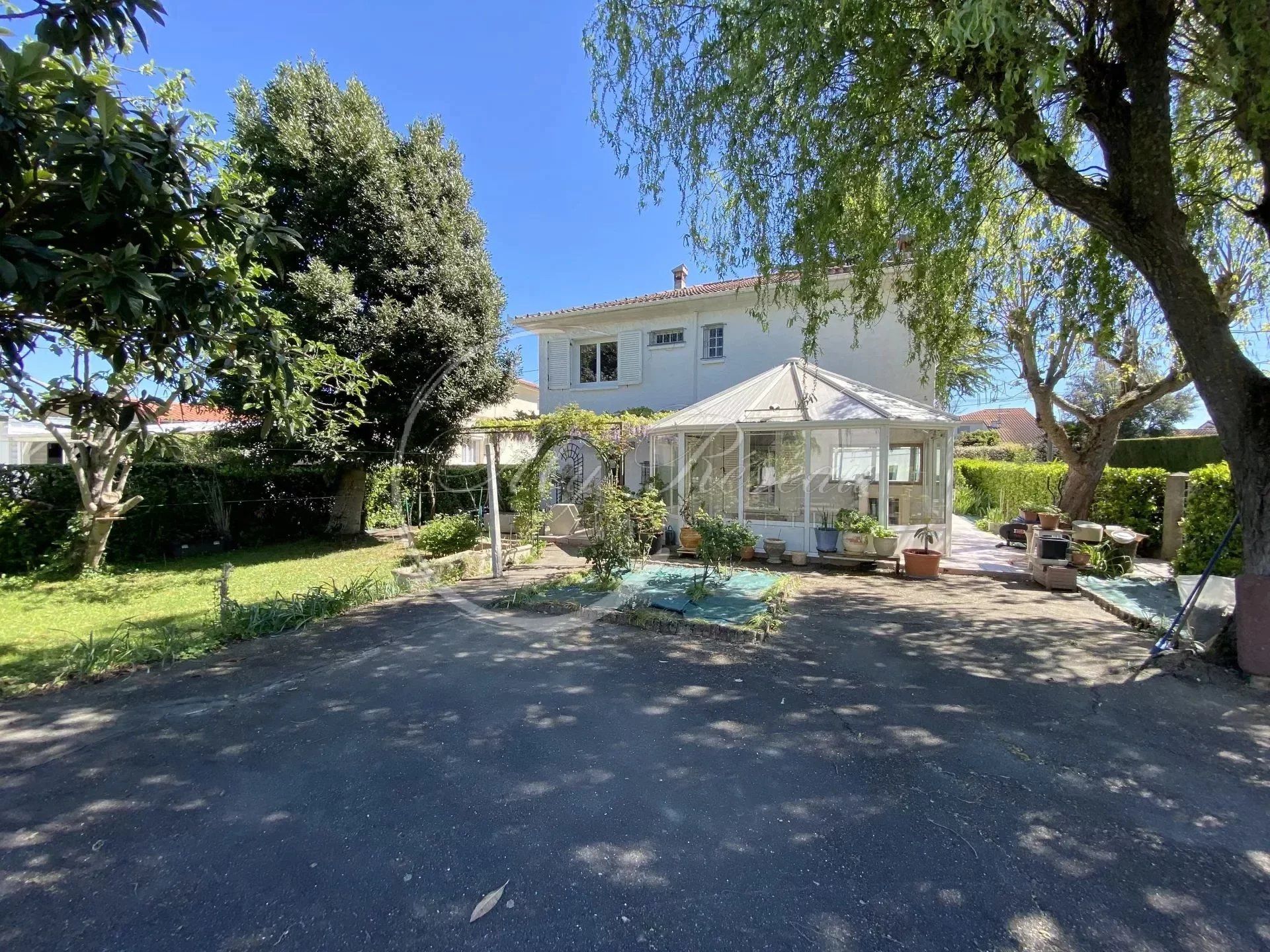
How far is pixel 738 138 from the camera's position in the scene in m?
5.42

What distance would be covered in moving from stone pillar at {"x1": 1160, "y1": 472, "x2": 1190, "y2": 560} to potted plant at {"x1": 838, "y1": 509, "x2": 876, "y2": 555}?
5.18 metres

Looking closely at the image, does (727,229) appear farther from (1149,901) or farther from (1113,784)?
(1149,901)

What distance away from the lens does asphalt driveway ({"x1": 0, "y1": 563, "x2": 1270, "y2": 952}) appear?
7.17 ft

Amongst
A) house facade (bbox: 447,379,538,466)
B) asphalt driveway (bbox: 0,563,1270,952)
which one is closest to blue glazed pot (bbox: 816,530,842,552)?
asphalt driveway (bbox: 0,563,1270,952)

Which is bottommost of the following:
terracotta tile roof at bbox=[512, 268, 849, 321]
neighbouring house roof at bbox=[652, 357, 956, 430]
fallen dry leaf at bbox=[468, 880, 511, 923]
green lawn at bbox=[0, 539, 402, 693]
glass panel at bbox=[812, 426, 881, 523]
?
fallen dry leaf at bbox=[468, 880, 511, 923]

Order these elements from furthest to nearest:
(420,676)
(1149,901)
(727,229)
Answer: (727,229)
(420,676)
(1149,901)

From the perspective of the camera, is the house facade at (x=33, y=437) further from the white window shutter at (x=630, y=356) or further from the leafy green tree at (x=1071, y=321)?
the leafy green tree at (x=1071, y=321)

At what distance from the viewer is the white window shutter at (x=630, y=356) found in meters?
15.7

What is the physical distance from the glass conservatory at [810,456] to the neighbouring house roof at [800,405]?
23 mm

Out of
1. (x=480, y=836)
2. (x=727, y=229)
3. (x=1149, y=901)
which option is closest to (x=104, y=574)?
(x=480, y=836)

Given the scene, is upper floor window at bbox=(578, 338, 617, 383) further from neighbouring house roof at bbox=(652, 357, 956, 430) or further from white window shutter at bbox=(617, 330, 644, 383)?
neighbouring house roof at bbox=(652, 357, 956, 430)

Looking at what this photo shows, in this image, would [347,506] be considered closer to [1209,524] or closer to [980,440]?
[1209,524]

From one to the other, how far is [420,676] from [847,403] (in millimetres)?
8514

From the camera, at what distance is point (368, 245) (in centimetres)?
1068
